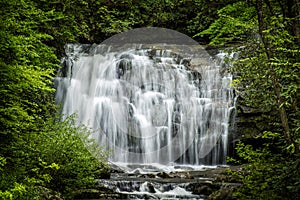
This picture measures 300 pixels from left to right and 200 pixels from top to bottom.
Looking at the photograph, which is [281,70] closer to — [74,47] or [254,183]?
[254,183]

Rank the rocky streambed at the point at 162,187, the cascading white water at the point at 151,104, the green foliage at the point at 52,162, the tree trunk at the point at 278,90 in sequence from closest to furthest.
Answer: the tree trunk at the point at 278,90 < the green foliage at the point at 52,162 < the rocky streambed at the point at 162,187 < the cascading white water at the point at 151,104

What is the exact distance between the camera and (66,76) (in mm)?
14523

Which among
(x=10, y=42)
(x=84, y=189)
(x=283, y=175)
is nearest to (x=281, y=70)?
(x=283, y=175)

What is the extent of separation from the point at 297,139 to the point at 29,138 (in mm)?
4437

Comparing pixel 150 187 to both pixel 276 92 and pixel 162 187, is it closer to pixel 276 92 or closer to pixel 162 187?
pixel 162 187

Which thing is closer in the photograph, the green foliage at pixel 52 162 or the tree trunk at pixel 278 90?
the tree trunk at pixel 278 90

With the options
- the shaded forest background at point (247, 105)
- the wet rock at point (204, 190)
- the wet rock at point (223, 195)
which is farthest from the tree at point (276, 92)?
the wet rock at point (204, 190)

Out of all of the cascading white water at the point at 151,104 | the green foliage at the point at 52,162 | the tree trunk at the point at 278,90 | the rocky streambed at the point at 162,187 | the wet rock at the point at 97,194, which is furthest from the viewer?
the cascading white water at the point at 151,104

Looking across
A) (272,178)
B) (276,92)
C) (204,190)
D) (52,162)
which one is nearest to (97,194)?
(52,162)

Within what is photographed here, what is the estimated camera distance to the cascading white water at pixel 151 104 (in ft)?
43.4

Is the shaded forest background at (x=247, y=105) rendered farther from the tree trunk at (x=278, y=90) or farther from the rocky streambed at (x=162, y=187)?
the rocky streambed at (x=162, y=187)

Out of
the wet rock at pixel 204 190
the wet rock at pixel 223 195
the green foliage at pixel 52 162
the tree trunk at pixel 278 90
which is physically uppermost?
the tree trunk at pixel 278 90

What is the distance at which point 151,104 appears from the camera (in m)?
14.0

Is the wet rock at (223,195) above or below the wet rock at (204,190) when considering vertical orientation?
above
